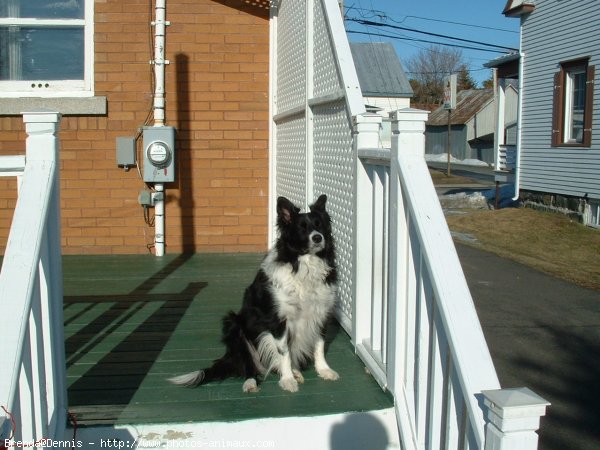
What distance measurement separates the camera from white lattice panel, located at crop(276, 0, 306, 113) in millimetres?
6023

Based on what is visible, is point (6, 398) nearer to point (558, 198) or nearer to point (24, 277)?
point (24, 277)

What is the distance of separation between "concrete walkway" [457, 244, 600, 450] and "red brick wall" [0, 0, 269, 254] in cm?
299

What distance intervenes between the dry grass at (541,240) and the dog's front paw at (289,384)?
7.63 metres

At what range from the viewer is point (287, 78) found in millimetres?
6824

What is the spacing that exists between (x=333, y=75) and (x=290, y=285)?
1.70 meters

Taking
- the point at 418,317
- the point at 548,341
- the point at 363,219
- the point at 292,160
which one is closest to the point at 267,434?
the point at 418,317

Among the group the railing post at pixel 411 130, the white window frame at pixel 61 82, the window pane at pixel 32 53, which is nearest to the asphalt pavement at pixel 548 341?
Result: the railing post at pixel 411 130

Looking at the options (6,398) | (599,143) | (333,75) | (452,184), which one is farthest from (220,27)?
(452,184)

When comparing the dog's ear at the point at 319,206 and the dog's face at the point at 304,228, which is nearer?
the dog's face at the point at 304,228

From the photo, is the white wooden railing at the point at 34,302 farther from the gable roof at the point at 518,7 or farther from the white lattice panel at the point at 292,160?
the gable roof at the point at 518,7

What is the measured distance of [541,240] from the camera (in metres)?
14.8

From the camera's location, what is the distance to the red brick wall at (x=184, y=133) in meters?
7.41

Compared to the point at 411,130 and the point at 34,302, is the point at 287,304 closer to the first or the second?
the point at 411,130

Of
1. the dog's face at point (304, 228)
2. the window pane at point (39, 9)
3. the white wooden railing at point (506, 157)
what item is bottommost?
the dog's face at point (304, 228)
